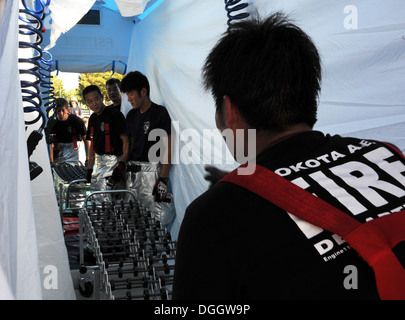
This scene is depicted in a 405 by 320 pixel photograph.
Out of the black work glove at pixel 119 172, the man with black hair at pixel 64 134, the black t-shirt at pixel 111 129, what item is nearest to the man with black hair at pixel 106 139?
the black t-shirt at pixel 111 129

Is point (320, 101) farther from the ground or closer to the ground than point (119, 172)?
farther from the ground

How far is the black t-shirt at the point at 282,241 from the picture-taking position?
742 mm

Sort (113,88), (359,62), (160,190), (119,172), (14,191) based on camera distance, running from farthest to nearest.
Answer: (113,88) → (119,172) → (160,190) → (359,62) → (14,191)

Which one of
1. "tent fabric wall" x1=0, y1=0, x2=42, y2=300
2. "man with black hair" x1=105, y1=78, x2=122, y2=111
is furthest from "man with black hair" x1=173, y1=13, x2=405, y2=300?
"man with black hair" x1=105, y1=78, x2=122, y2=111

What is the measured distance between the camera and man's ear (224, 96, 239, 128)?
3.10 feet

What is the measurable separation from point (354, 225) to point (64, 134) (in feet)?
22.2

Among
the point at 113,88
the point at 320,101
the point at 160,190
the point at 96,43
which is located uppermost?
the point at 96,43

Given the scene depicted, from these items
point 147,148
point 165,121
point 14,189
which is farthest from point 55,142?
point 14,189

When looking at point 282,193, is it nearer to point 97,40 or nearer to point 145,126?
point 145,126

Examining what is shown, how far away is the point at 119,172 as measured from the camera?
4012mm

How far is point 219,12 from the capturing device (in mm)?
2713

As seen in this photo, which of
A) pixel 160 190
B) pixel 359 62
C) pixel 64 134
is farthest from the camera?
pixel 64 134

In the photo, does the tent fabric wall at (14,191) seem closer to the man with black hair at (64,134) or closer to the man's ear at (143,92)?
the man's ear at (143,92)

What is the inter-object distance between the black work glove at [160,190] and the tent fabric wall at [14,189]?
2304 mm
